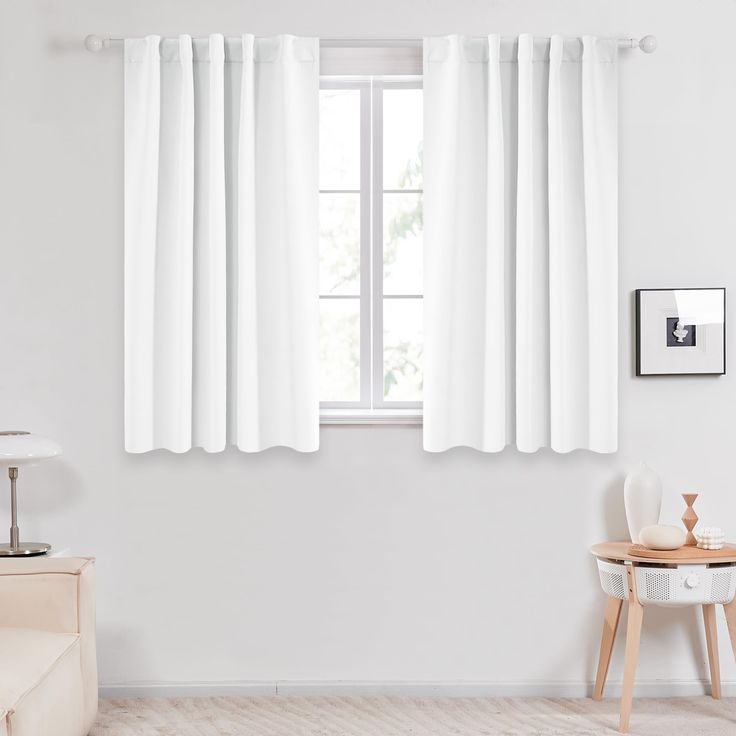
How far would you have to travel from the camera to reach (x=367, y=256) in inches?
122

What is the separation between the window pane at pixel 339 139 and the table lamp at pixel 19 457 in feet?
4.35

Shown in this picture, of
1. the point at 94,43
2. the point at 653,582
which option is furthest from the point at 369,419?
the point at 94,43

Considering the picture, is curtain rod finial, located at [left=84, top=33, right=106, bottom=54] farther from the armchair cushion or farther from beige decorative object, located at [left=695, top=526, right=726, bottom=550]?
beige decorative object, located at [left=695, top=526, right=726, bottom=550]

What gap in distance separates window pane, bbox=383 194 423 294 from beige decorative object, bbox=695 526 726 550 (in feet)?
4.15

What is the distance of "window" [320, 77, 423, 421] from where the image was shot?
3.10 metres

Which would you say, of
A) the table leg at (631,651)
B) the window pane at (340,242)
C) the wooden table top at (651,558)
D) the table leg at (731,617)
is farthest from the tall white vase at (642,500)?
the window pane at (340,242)

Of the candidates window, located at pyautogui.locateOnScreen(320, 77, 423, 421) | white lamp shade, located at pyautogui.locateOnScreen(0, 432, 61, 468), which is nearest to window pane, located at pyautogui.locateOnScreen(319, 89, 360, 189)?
window, located at pyautogui.locateOnScreen(320, 77, 423, 421)

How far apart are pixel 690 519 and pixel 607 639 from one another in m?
0.49

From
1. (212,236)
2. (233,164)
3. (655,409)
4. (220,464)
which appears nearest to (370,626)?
(220,464)

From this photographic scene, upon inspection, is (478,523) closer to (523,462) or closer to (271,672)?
(523,462)

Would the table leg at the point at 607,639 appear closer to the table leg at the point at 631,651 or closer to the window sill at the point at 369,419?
the table leg at the point at 631,651

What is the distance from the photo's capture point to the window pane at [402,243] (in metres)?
3.12

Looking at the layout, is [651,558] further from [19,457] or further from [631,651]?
[19,457]

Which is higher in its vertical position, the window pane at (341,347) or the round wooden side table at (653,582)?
the window pane at (341,347)
